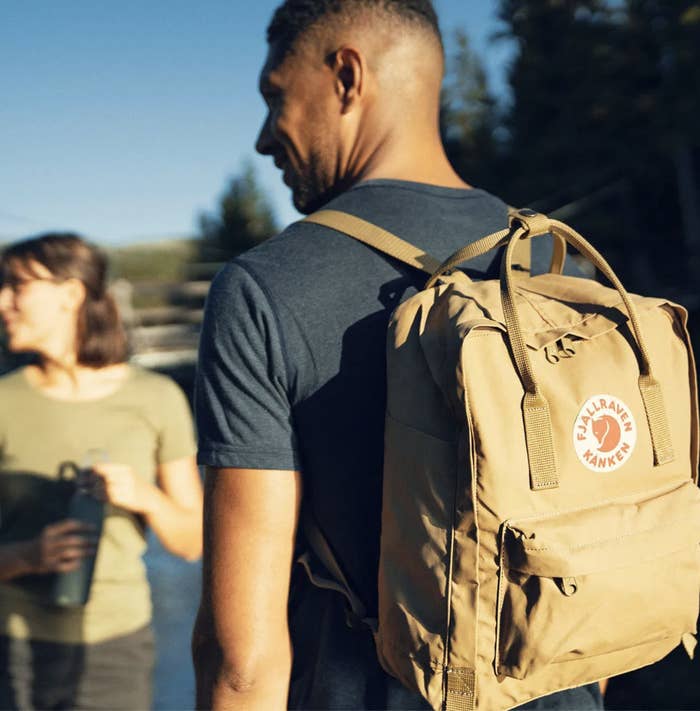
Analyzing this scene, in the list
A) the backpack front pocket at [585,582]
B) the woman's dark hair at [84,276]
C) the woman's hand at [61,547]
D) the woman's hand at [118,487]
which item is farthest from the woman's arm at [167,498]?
the backpack front pocket at [585,582]

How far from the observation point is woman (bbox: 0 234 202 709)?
8.11ft

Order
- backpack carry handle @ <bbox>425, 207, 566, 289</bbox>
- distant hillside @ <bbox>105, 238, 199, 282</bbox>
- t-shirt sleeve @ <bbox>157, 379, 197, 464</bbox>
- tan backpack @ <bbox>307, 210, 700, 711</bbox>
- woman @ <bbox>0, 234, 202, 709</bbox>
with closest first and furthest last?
tan backpack @ <bbox>307, 210, 700, 711</bbox>, backpack carry handle @ <bbox>425, 207, 566, 289</bbox>, woman @ <bbox>0, 234, 202, 709</bbox>, t-shirt sleeve @ <bbox>157, 379, 197, 464</bbox>, distant hillside @ <bbox>105, 238, 199, 282</bbox>

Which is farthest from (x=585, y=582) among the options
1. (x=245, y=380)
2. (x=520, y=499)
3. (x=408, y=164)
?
(x=408, y=164)

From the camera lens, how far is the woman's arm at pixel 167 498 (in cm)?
244

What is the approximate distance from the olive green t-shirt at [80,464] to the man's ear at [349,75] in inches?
54.6

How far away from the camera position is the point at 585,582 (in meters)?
1.24

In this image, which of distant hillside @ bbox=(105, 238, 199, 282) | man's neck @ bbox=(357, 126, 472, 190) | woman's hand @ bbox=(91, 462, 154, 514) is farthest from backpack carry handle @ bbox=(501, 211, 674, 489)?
distant hillside @ bbox=(105, 238, 199, 282)

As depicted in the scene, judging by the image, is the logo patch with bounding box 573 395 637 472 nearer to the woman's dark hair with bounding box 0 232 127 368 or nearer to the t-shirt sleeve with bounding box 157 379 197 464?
the t-shirt sleeve with bounding box 157 379 197 464

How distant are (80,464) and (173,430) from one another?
1.02 ft

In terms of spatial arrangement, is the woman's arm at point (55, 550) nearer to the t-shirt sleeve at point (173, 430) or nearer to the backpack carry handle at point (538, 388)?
the t-shirt sleeve at point (173, 430)

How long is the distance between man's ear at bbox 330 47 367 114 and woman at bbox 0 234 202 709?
1.35 metres

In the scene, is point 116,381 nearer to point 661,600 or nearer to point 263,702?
point 263,702

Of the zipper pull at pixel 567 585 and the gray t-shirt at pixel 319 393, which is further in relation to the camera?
the gray t-shirt at pixel 319 393

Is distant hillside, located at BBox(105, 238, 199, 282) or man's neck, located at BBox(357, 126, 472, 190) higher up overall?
man's neck, located at BBox(357, 126, 472, 190)
